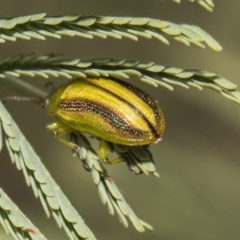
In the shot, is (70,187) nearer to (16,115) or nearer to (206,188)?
(206,188)

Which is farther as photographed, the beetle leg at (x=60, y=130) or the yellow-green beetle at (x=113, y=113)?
the beetle leg at (x=60, y=130)

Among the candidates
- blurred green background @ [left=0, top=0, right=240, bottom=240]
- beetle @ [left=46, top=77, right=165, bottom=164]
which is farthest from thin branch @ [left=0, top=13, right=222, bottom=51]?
blurred green background @ [left=0, top=0, right=240, bottom=240]

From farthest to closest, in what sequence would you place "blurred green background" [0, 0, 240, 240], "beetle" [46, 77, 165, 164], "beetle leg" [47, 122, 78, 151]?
"blurred green background" [0, 0, 240, 240] → "beetle leg" [47, 122, 78, 151] → "beetle" [46, 77, 165, 164]

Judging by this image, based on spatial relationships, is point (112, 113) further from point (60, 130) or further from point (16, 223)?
point (16, 223)

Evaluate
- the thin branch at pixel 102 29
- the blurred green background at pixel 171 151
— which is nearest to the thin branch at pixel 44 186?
the thin branch at pixel 102 29

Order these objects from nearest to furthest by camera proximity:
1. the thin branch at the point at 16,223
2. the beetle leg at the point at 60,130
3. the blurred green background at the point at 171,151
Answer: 1. the thin branch at the point at 16,223
2. the beetle leg at the point at 60,130
3. the blurred green background at the point at 171,151

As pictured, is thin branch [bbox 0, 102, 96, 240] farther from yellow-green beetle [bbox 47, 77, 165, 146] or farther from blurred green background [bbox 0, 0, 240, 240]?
blurred green background [bbox 0, 0, 240, 240]

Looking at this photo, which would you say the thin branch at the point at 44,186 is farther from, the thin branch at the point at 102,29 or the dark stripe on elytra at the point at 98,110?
the dark stripe on elytra at the point at 98,110
